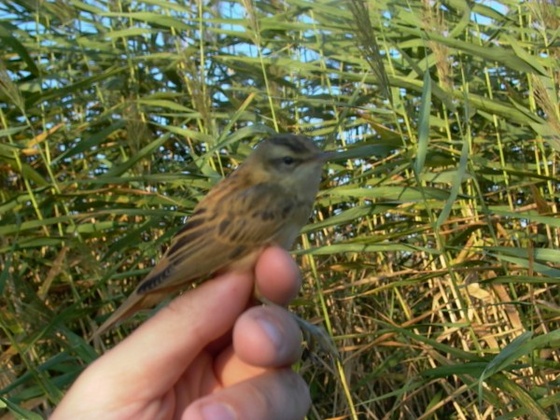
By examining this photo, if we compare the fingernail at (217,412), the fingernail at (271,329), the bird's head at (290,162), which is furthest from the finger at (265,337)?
the bird's head at (290,162)

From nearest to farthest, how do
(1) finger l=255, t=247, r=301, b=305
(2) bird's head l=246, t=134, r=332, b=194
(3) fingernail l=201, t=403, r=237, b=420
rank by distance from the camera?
(3) fingernail l=201, t=403, r=237, b=420, (1) finger l=255, t=247, r=301, b=305, (2) bird's head l=246, t=134, r=332, b=194

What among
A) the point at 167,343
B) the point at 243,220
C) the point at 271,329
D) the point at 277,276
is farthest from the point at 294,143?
the point at 167,343

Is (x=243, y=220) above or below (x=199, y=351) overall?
above

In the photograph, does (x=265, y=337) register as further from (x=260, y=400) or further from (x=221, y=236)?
(x=221, y=236)

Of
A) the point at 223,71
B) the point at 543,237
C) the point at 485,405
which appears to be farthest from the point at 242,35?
the point at 485,405

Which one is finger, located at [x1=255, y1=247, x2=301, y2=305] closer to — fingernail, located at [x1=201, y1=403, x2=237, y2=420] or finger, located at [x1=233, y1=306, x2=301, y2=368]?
finger, located at [x1=233, y1=306, x2=301, y2=368]

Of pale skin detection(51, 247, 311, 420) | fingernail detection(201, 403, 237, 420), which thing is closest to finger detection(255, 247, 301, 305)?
pale skin detection(51, 247, 311, 420)

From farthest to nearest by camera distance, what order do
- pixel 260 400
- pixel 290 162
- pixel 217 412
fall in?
pixel 290 162, pixel 260 400, pixel 217 412
